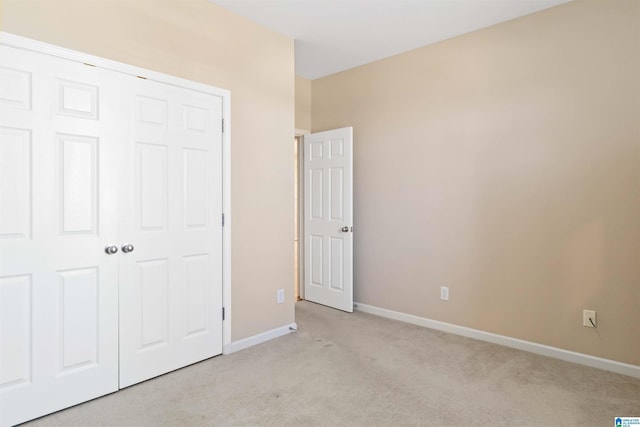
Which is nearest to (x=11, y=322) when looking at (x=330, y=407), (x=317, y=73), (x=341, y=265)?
(x=330, y=407)

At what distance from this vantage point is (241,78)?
9.92ft

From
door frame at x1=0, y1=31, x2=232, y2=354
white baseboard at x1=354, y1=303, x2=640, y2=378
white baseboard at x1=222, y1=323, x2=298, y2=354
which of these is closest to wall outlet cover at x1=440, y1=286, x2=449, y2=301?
white baseboard at x1=354, y1=303, x2=640, y2=378

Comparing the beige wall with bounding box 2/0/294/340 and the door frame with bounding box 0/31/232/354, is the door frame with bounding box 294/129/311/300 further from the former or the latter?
the door frame with bounding box 0/31/232/354

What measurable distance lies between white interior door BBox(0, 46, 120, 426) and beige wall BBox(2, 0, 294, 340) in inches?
10.6

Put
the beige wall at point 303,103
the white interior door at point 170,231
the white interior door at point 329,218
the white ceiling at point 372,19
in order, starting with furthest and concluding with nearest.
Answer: the beige wall at point 303,103 < the white interior door at point 329,218 < the white ceiling at point 372,19 < the white interior door at point 170,231

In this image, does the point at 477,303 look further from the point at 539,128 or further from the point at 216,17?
the point at 216,17

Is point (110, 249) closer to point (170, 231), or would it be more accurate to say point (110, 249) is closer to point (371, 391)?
point (170, 231)

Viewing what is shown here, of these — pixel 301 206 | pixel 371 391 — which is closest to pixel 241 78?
pixel 301 206

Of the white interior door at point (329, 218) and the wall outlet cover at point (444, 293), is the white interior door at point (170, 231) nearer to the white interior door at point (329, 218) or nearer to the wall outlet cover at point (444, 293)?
the white interior door at point (329, 218)

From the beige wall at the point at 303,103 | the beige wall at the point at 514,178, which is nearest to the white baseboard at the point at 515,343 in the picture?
the beige wall at the point at 514,178

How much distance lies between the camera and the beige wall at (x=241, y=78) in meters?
2.26

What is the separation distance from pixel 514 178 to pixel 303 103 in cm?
256

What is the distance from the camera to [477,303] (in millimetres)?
3316

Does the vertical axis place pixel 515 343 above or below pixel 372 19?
below
